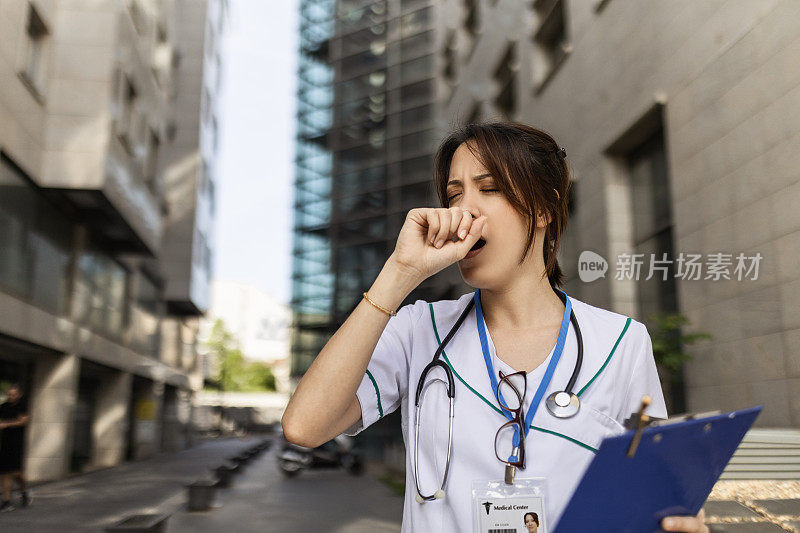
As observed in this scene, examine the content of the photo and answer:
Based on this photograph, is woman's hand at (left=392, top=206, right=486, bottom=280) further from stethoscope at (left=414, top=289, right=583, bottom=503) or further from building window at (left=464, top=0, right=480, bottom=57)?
building window at (left=464, top=0, right=480, bottom=57)

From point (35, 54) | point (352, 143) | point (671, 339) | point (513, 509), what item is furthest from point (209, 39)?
point (513, 509)

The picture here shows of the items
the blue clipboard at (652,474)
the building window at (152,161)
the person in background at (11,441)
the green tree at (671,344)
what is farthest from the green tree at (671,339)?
the building window at (152,161)

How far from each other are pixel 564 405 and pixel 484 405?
0.54ft

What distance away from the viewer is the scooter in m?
16.3

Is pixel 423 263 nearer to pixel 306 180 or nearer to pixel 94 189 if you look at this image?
pixel 94 189

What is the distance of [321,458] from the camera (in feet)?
55.7

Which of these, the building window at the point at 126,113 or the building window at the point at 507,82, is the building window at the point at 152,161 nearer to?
the building window at the point at 126,113

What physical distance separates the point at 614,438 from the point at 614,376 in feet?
1.46

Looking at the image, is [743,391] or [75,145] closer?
[743,391]

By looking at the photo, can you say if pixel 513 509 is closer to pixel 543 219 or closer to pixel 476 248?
pixel 476 248

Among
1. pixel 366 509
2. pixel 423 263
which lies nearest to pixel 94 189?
pixel 366 509

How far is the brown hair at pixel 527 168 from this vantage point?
1.51 meters

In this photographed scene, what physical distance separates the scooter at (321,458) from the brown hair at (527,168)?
49.9 feet

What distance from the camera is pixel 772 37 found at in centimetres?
424
